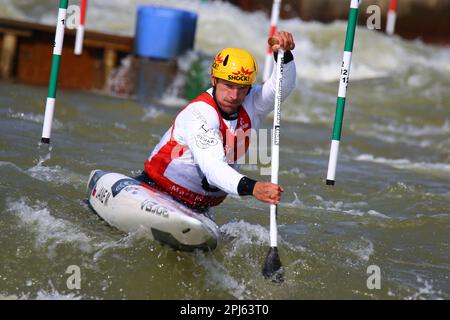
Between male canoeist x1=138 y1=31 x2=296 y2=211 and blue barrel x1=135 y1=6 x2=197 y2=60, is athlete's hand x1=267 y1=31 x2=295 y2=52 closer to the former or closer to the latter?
male canoeist x1=138 y1=31 x2=296 y2=211

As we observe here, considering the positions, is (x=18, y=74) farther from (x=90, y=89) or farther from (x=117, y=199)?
(x=117, y=199)

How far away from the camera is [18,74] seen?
12656 mm

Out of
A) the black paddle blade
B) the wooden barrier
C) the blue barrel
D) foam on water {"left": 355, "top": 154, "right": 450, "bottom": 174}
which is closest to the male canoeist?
the black paddle blade

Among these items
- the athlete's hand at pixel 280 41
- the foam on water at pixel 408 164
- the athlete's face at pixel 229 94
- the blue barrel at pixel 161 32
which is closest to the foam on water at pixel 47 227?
the athlete's face at pixel 229 94

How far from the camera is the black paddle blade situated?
5.27 metres

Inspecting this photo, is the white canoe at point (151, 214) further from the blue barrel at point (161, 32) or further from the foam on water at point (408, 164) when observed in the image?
the blue barrel at point (161, 32)

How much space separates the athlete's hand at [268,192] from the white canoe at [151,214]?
511 millimetres

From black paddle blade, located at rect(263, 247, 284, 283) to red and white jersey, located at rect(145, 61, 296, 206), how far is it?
0.47m

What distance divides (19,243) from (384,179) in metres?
4.63

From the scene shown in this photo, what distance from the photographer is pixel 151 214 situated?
Answer: 5.47 metres

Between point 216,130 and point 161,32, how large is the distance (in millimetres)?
7338

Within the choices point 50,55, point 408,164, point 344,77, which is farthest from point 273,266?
point 50,55

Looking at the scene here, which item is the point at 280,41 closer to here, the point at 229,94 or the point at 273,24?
the point at 229,94

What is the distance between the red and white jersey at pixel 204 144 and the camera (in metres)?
5.25
